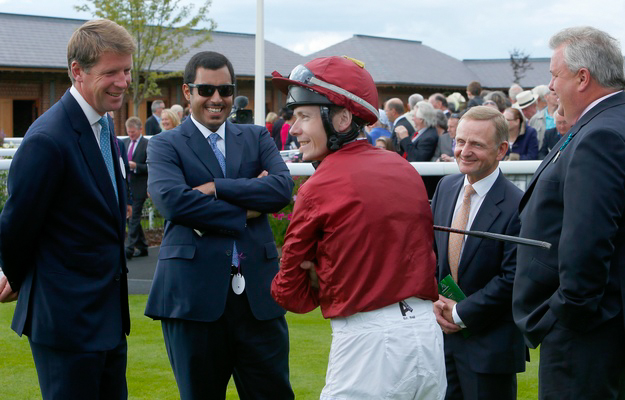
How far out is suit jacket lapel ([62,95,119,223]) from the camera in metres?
3.65

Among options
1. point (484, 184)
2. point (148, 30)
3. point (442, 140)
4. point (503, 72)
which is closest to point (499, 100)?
point (442, 140)

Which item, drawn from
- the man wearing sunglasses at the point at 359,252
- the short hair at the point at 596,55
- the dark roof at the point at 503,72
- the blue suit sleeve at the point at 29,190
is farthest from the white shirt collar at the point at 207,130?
the dark roof at the point at 503,72

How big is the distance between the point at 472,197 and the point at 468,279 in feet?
1.51

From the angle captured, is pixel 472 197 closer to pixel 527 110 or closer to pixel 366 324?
pixel 366 324

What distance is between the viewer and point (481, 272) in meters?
4.16

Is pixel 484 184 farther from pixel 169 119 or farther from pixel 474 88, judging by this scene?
pixel 474 88

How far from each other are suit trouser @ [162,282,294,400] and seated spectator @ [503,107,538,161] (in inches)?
244

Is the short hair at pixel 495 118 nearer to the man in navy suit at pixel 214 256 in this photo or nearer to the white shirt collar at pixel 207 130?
the man in navy suit at pixel 214 256

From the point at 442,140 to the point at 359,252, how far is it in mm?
7947

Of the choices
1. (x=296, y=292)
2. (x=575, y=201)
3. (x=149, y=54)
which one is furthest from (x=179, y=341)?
(x=149, y=54)

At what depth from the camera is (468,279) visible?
4.19 m

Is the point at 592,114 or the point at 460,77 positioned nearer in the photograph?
the point at 592,114

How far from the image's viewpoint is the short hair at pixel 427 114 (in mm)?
11055

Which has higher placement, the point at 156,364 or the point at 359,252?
the point at 359,252
